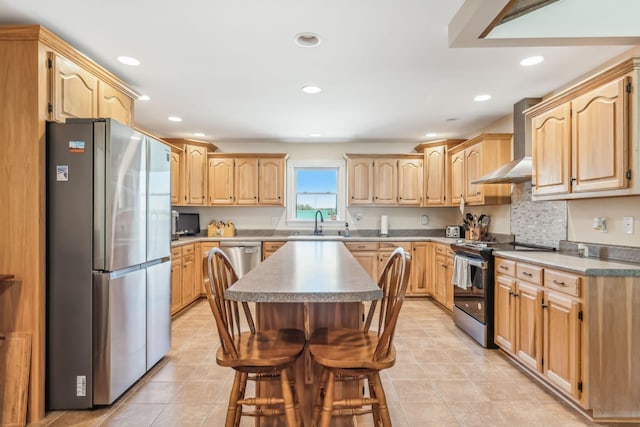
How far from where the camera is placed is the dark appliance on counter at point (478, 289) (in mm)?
3195

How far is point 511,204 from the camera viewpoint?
401 cm

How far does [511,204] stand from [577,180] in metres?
1.49

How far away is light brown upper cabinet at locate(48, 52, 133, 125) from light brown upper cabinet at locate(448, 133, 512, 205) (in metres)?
3.88

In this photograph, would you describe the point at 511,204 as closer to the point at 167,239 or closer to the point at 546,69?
the point at 546,69

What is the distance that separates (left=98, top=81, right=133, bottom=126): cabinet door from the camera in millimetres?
2666

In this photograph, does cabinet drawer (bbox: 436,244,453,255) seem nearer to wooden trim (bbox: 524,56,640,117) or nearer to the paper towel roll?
the paper towel roll

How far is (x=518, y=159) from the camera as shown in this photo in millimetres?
3625

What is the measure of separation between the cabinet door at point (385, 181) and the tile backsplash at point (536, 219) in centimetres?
177

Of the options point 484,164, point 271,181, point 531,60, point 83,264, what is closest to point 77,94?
point 83,264

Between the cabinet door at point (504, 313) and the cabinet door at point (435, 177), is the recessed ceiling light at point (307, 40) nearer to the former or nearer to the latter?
the cabinet door at point (504, 313)

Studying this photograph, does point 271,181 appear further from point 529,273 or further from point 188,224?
point 529,273

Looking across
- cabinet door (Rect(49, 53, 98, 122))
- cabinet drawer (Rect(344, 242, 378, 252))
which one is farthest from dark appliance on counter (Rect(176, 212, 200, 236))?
cabinet door (Rect(49, 53, 98, 122))

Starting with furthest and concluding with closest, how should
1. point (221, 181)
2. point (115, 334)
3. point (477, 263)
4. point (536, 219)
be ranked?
1. point (221, 181)
2. point (536, 219)
3. point (477, 263)
4. point (115, 334)

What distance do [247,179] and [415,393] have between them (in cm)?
389
